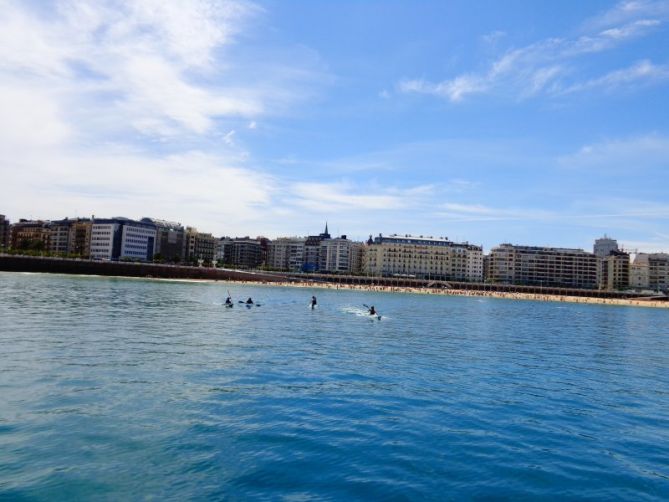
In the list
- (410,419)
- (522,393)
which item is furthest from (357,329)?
(410,419)

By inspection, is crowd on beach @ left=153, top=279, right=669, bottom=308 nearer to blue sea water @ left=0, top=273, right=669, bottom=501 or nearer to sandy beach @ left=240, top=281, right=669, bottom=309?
sandy beach @ left=240, top=281, right=669, bottom=309

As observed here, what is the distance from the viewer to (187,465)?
13.2 m

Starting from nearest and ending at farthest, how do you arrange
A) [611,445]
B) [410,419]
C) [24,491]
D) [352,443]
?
[24,491] → [352,443] → [611,445] → [410,419]

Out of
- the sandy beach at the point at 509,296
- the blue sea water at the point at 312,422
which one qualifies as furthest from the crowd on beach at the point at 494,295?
the blue sea water at the point at 312,422

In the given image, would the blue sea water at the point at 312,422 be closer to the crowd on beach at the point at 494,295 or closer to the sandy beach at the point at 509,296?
the crowd on beach at the point at 494,295

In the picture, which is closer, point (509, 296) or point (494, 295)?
point (509, 296)

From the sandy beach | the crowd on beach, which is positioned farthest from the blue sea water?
the sandy beach

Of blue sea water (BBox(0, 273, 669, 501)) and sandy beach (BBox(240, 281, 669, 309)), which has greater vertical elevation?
sandy beach (BBox(240, 281, 669, 309))

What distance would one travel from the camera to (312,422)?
1747 cm

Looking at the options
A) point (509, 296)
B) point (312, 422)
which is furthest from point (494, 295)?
point (312, 422)

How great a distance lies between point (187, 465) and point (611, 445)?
12687mm

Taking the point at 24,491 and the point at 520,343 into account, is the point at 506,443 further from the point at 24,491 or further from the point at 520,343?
the point at 520,343

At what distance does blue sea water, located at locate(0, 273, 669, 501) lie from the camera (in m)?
12.8

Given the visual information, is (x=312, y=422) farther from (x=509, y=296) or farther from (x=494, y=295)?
(x=494, y=295)
